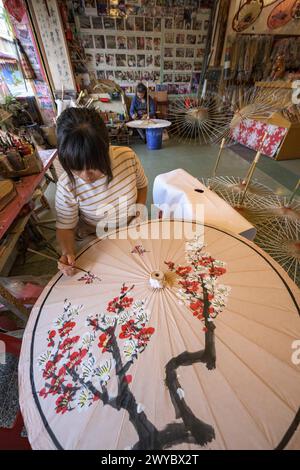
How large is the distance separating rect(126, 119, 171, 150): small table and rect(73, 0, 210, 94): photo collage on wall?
4.57ft

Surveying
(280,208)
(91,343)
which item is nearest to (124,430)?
(91,343)

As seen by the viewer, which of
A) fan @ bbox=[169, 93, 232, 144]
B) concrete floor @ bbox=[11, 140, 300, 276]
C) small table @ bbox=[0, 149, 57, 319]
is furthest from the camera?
concrete floor @ bbox=[11, 140, 300, 276]

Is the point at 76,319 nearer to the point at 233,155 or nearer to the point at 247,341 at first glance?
the point at 247,341

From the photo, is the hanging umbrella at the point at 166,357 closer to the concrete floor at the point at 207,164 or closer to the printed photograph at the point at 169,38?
the concrete floor at the point at 207,164

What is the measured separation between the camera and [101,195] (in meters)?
1.00

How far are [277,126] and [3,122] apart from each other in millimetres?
3631

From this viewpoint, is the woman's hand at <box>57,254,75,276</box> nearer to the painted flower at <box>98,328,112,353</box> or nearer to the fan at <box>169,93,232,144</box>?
the painted flower at <box>98,328,112,353</box>

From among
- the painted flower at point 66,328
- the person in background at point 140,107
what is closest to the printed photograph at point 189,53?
the person in background at point 140,107

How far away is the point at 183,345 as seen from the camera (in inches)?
21.4

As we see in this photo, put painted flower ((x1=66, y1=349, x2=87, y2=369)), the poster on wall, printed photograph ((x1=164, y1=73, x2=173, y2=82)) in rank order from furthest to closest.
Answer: printed photograph ((x1=164, y1=73, x2=173, y2=82)) → the poster on wall → painted flower ((x1=66, y1=349, x2=87, y2=369))

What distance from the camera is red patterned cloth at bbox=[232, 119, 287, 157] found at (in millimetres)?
3096

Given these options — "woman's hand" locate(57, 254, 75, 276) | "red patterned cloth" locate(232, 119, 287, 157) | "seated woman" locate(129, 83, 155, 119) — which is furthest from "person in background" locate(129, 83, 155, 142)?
"woman's hand" locate(57, 254, 75, 276)

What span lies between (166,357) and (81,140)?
75 centimetres

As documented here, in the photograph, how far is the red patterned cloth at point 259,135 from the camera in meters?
3.10
